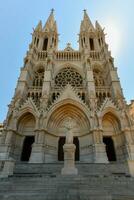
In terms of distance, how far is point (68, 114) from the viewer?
18203 mm

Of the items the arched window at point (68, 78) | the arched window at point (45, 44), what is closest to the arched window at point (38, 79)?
the arched window at point (68, 78)

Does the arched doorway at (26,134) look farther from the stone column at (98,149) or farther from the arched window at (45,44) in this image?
the arched window at (45,44)

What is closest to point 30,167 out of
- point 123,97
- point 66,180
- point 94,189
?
point 66,180

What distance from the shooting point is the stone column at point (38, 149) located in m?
13.9

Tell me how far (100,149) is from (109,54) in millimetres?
14871

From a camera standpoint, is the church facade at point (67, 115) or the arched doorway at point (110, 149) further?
the arched doorway at point (110, 149)

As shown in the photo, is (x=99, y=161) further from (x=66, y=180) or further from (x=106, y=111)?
(x=66, y=180)

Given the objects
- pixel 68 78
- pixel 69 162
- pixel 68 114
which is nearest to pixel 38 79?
pixel 68 78

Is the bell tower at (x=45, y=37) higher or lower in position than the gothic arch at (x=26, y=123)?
higher

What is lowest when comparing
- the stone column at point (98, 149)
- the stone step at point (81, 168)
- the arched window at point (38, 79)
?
the stone step at point (81, 168)

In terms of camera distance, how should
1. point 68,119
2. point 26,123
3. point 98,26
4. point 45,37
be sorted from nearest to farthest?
point 68,119
point 26,123
point 45,37
point 98,26

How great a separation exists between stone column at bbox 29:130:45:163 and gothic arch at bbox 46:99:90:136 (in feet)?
4.52

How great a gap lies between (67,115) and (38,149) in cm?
537

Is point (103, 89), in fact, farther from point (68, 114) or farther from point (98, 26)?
point (98, 26)
